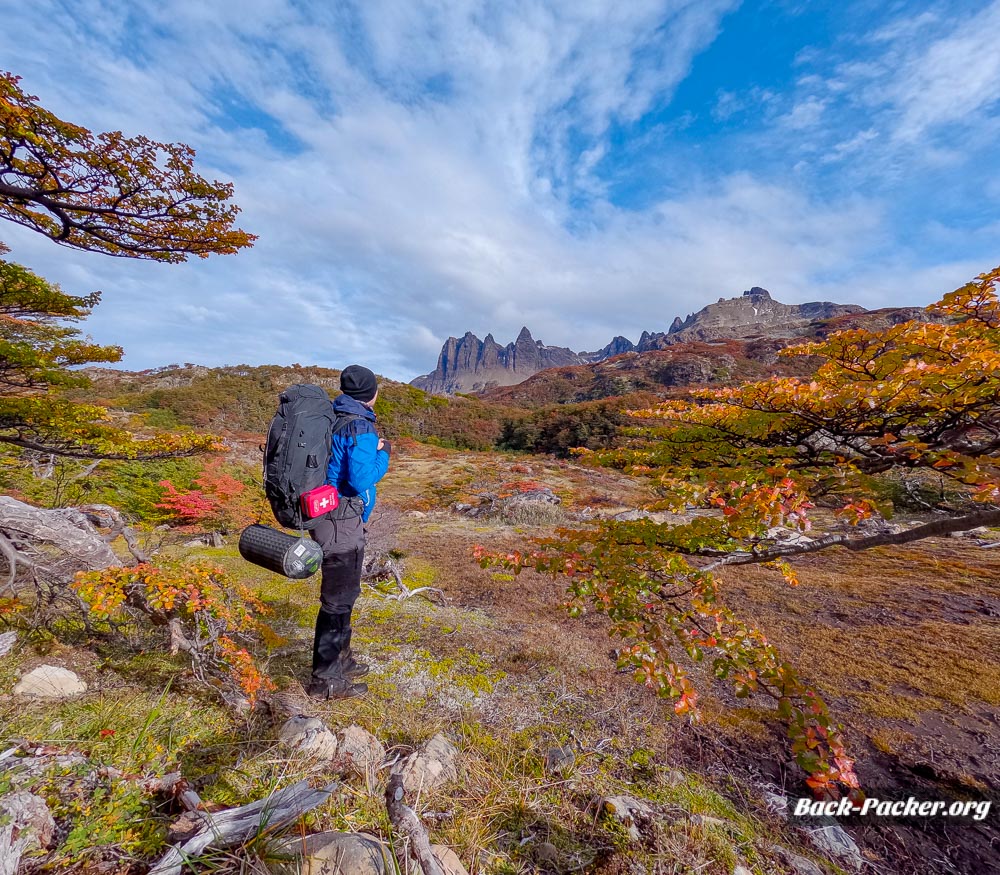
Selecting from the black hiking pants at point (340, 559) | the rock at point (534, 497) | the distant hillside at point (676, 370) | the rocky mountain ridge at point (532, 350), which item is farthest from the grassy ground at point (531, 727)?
the rocky mountain ridge at point (532, 350)

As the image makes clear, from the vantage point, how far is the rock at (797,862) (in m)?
1.98

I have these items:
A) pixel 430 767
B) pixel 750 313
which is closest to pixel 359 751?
pixel 430 767

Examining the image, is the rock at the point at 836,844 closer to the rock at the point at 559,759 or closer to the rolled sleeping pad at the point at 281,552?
the rock at the point at 559,759

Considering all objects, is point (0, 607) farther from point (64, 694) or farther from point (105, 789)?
point (105, 789)

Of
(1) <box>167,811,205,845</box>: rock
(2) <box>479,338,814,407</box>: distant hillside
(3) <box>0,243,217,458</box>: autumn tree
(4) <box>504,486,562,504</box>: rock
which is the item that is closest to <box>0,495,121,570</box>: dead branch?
(3) <box>0,243,217,458</box>: autumn tree

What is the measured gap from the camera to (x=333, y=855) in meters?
1.37

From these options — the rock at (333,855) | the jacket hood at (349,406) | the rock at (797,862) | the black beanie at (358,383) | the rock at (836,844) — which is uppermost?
the black beanie at (358,383)

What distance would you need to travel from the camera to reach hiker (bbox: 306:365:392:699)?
8.74ft

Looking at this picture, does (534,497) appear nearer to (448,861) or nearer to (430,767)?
(430,767)

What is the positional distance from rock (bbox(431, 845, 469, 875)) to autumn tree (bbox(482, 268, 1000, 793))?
4.02 feet

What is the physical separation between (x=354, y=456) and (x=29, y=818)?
6.12 feet

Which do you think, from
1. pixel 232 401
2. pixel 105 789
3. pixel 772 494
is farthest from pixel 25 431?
pixel 232 401

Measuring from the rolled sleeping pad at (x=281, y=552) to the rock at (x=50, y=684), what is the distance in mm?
1536

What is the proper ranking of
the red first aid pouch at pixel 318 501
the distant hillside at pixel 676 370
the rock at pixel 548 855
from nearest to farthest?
the rock at pixel 548 855, the red first aid pouch at pixel 318 501, the distant hillside at pixel 676 370
